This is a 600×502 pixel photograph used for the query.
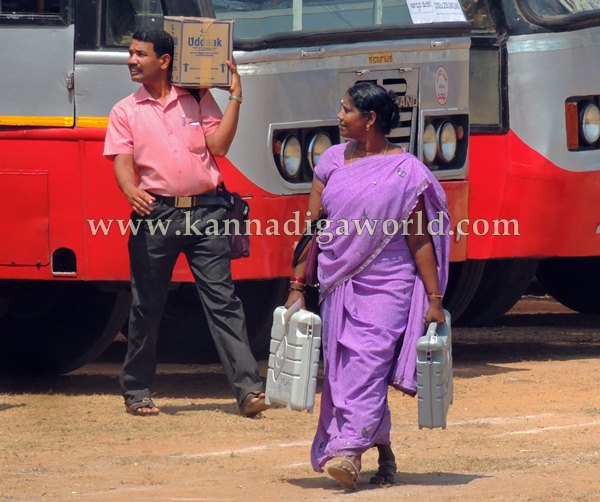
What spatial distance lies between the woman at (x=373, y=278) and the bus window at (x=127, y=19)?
202 cm

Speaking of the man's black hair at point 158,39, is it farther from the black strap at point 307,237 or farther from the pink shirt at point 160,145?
the black strap at point 307,237

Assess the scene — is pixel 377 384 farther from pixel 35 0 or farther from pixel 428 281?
pixel 35 0

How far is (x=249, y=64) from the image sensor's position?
8305 mm

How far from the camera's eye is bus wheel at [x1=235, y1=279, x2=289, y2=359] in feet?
30.5

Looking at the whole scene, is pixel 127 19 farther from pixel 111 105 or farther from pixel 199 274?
pixel 199 274

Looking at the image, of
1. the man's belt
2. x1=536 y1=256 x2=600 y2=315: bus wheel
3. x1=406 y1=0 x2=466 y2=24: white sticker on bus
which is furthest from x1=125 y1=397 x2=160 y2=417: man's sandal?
x1=536 y1=256 x2=600 y2=315: bus wheel

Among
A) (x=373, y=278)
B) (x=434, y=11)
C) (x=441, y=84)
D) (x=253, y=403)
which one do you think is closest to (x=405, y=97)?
(x=441, y=84)

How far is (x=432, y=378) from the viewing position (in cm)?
627

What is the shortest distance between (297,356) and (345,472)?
46 cm

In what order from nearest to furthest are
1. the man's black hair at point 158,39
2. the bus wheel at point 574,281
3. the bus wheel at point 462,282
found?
1. the man's black hair at point 158,39
2. the bus wheel at point 462,282
3. the bus wheel at point 574,281

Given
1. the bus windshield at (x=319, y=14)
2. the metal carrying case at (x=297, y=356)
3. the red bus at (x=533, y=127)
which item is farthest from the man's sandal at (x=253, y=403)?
the red bus at (x=533, y=127)

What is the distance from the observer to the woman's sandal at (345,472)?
624 centimetres

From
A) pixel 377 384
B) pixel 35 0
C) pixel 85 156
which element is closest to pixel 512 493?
pixel 377 384

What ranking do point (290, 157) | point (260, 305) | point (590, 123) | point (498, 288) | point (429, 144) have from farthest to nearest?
point (498, 288), point (590, 123), point (260, 305), point (429, 144), point (290, 157)
